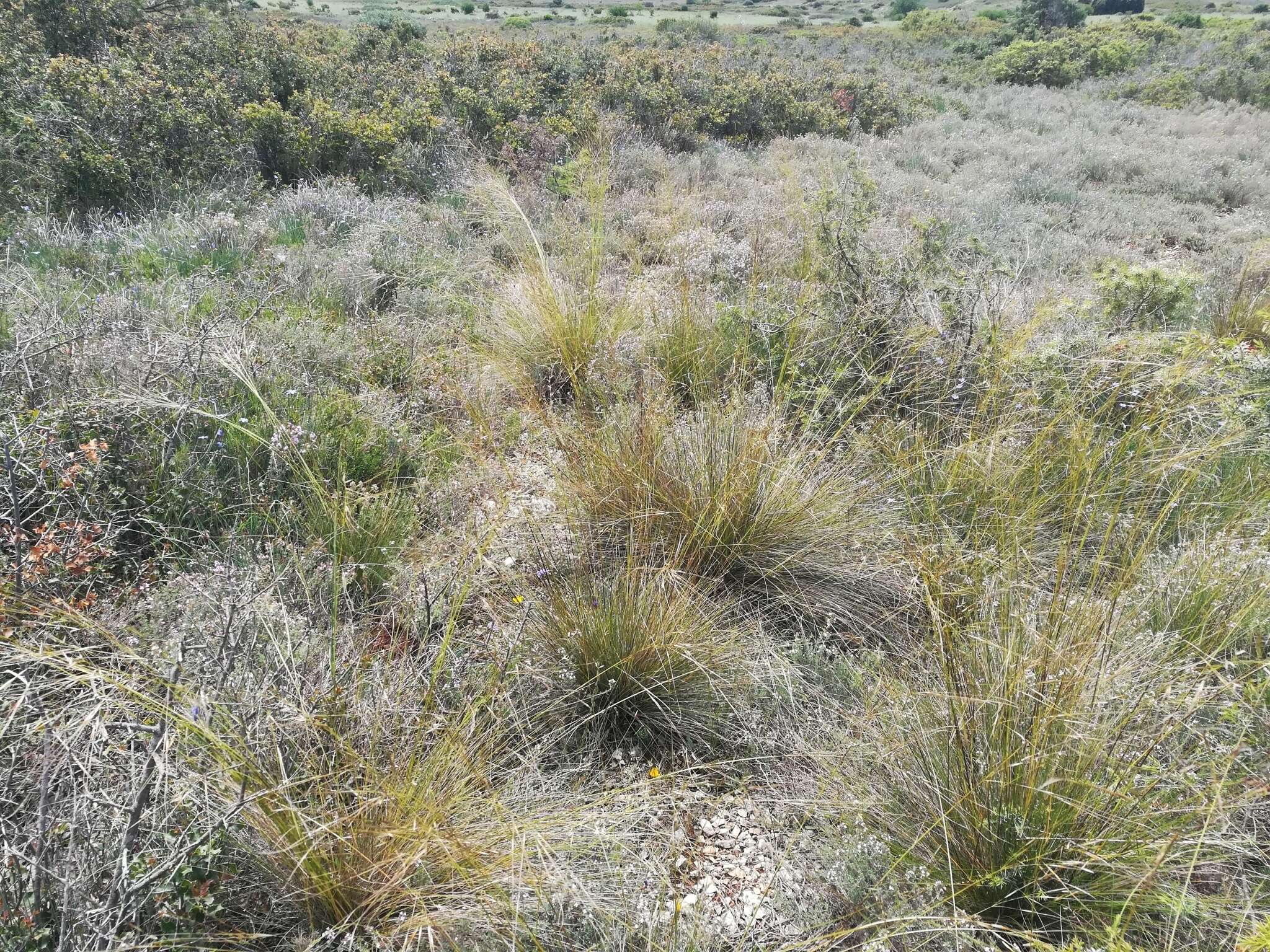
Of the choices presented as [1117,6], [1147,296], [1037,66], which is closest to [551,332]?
[1147,296]

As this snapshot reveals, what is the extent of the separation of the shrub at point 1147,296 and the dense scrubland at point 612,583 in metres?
0.03

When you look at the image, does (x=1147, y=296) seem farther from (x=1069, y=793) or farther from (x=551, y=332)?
(x=1069, y=793)

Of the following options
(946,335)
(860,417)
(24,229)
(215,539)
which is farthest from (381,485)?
(24,229)

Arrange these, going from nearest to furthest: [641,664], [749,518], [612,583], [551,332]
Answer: [641,664]
[612,583]
[749,518]
[551,332]

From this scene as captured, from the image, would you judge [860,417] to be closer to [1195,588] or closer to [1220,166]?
[1195,588]

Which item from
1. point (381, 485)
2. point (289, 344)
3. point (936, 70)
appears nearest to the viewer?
point (381, 485)

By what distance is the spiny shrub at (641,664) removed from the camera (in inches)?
81.7

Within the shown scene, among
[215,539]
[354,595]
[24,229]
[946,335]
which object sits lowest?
[354,595]

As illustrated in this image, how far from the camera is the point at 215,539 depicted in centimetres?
250

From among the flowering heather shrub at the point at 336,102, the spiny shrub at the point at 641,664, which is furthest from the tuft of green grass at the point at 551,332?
the flowering heather shrub at the point at 336,102

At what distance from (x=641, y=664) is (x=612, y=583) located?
0.34 meters

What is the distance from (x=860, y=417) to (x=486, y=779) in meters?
2.50

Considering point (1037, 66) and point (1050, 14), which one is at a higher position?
point (1050, 14)

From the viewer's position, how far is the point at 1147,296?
384cm
